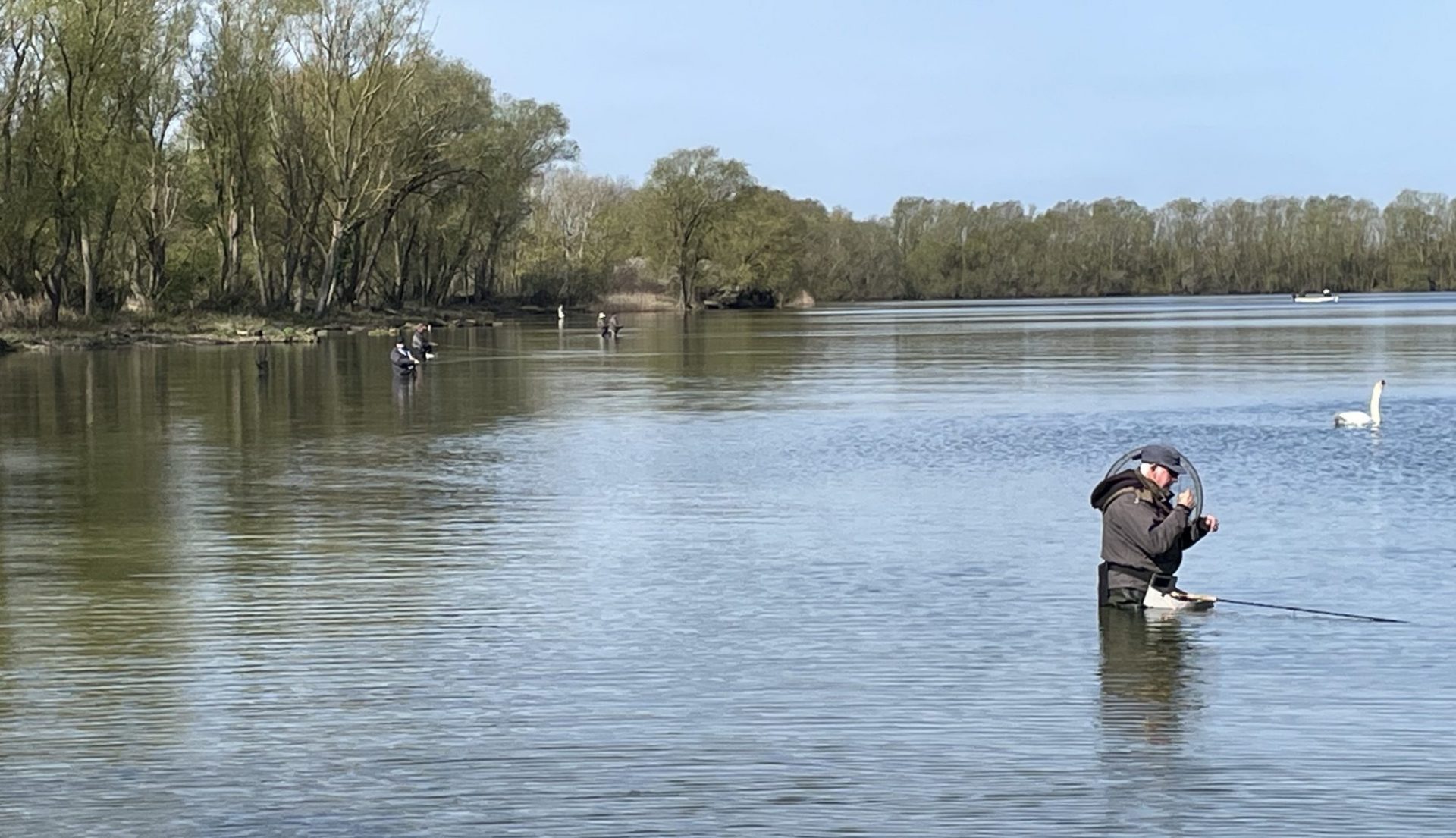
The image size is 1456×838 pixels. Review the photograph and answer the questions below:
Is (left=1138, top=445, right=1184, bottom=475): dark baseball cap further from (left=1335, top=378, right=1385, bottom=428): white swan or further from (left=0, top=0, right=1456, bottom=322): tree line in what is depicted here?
(left=0, top=0, right=1456, bottom=322): tree line

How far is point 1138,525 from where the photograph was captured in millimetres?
12773

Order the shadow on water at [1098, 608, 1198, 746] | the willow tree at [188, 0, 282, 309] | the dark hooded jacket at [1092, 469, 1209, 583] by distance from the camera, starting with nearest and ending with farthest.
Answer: the shadow on water at [1098, 608, 1198, 746], the dark hooded jacket at [1092, 469, 1209, 583], the willow tree at [188, 0, 282, 309]

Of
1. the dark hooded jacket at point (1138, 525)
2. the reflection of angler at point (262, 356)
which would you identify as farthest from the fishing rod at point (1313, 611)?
the reflection of angler at point (262, 356)

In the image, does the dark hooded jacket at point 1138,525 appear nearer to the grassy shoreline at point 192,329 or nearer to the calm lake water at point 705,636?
the calm lake water at point 705,636

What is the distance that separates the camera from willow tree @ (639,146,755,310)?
138375 mm

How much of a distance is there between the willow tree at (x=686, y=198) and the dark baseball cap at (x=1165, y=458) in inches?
4964

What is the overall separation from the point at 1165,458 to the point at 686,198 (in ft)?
419

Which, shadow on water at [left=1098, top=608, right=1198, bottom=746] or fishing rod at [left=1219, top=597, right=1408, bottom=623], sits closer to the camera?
shadow on water at [left=1098, top=608, right=1198, bottom=746]

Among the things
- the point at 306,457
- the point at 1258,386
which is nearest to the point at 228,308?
the point at 1258,386

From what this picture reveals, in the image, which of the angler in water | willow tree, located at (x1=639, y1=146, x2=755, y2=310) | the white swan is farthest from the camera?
willow tree, located at (x1=639, y1=146, x2=755, y2=310)

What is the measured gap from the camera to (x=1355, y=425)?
1141 inches

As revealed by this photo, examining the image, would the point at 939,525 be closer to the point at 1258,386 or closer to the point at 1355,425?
the point at 1355,425

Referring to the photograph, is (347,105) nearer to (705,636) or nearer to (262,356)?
(262,356)

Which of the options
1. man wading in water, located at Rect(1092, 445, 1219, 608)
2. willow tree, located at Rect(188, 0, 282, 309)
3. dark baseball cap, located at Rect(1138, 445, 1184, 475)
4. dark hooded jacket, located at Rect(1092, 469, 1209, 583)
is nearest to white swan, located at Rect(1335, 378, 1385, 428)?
man wading in water, located at Rect(1092, 445, 1219, 608)
